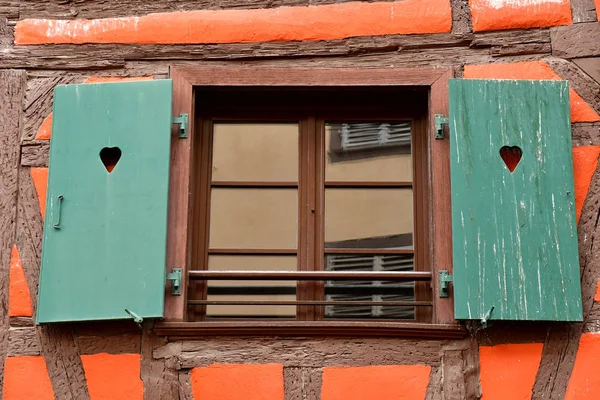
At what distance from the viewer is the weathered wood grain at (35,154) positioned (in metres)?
5.36

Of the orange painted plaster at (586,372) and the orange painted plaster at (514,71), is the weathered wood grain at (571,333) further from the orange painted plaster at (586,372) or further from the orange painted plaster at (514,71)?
the orange painted plaster at (514,71)

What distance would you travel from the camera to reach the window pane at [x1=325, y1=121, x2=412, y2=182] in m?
5.55

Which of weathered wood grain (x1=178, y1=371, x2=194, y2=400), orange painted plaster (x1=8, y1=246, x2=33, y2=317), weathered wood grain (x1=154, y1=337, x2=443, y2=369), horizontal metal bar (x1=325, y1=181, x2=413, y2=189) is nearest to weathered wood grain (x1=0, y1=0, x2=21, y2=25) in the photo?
orange painted plaster (x1=8, y1=246, x2=33, y2=317)

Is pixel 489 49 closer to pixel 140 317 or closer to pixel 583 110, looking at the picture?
pixel 583 110

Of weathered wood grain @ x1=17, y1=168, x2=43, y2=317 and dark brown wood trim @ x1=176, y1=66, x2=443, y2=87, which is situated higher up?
dark brown wood trim @ x1=176, y1=66, x2=443, y2=87

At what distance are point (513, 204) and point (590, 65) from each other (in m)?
0.83

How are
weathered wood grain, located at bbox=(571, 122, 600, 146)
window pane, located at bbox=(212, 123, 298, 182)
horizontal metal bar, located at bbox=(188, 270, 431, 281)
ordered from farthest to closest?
window pane, located at bbox=(212, 123, 298, 182)
weathered wood grain, located at bbox=(571, 122, 600, 146)
horizontal metal bar, located at bbox=(188, 270, 431, 281)

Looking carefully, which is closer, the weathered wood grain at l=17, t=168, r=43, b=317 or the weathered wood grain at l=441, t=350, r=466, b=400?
the weathered wood grain at l=441, t=350, r=466, b=400

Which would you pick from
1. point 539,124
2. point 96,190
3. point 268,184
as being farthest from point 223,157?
point 539,124

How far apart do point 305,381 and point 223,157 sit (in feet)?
4.01

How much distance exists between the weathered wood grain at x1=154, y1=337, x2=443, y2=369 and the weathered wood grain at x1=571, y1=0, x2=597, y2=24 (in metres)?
1.68

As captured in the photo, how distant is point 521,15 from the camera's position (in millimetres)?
5480

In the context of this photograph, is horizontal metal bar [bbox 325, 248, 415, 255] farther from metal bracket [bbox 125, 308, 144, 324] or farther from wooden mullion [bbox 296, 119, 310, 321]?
metal bracket [bbox 125, 308, 144, 324]

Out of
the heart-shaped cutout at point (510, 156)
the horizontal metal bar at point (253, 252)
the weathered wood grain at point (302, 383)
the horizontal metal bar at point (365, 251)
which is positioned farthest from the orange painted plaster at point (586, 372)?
the horizontal metal bar at point (253, 252)
